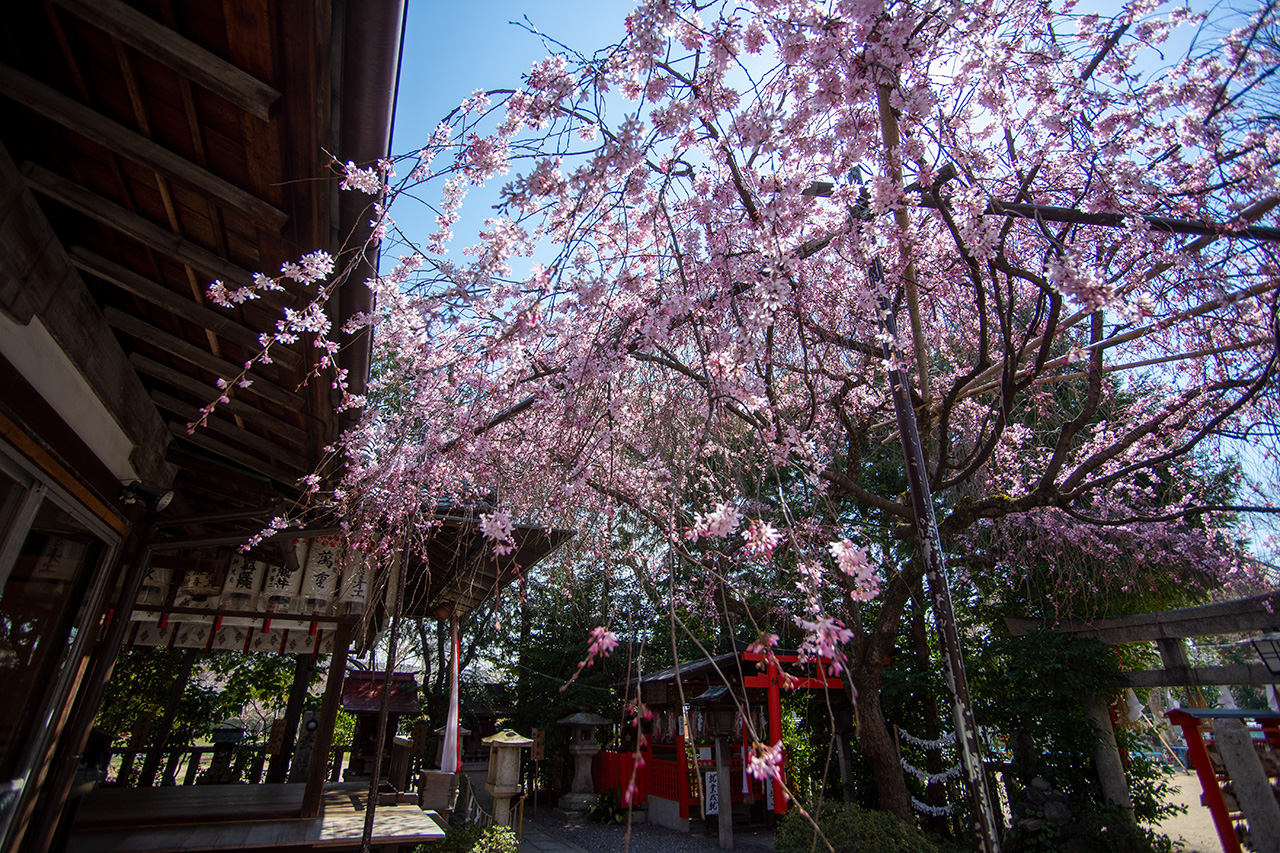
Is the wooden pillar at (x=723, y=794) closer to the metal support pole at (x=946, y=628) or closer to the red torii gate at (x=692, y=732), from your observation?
the red torii gate at (x=692, y=732)

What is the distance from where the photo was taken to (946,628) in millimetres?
1938

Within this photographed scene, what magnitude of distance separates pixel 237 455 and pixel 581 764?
1043 centimetres

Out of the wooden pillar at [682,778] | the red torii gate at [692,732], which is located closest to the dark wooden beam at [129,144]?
the red torii gate at [692,732]

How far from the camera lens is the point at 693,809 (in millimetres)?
10672

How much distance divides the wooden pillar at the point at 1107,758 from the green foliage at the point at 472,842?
22.8ft

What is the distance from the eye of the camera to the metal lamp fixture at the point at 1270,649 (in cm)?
595

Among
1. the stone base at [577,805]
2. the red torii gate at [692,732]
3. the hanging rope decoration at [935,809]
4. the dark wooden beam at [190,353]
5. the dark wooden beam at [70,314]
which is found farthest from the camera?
the stone base at [577,805]

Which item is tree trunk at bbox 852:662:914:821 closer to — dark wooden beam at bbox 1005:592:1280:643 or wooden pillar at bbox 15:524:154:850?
dark wooden beam at bbox 1005:592:1280:643

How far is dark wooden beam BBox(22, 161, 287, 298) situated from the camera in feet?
7.05

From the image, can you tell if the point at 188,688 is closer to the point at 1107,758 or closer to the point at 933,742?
the point at 933,742

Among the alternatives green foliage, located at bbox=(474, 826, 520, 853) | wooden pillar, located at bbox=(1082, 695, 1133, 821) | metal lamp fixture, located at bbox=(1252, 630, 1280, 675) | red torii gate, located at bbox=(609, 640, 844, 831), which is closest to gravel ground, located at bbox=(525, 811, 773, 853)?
red torii gate, located at bbox=(609, 640, 844, 831)

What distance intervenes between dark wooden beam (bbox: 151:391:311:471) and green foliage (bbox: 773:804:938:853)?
5.27 meters

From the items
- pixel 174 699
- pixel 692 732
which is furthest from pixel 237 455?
pixel 174 699

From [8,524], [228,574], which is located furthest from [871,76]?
[228,574]
